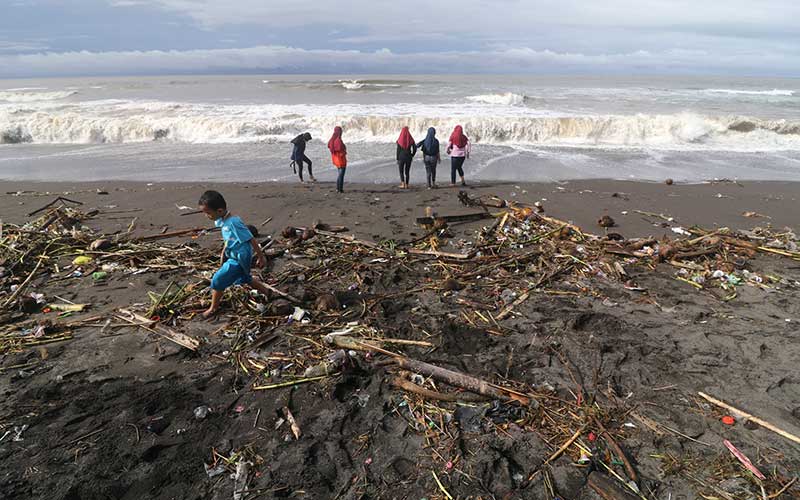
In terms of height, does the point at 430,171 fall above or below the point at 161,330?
above

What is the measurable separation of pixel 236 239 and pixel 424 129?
1732 cm

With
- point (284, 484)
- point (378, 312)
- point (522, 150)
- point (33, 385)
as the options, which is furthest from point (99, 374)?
point (522, 150)

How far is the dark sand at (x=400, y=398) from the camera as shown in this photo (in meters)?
2.82

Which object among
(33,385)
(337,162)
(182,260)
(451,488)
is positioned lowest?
(451,488)

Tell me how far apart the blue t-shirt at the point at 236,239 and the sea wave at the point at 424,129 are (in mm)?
15114

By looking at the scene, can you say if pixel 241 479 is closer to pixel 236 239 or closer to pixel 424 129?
pixel 236 239

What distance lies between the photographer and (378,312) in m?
4.83

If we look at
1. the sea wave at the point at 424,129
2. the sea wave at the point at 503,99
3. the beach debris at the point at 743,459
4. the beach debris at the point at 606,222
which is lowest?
the beach debris at the point at 743,459

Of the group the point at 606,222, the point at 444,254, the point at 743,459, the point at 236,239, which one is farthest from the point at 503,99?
the point at 743,459

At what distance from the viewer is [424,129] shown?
67.7 ft

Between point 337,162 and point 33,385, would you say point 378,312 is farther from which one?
point 337,162

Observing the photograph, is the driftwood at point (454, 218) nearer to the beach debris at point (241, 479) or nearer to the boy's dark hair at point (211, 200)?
the boy's dark hair at point (211, 200)

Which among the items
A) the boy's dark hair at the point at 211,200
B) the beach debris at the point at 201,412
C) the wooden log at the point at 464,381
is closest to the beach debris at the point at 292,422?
the beach debris at the point at 201,412

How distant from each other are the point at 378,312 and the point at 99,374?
266cm
